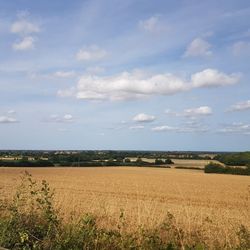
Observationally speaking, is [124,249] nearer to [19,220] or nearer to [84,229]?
[84,229]

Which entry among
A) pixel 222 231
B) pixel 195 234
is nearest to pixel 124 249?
pixel 195 234

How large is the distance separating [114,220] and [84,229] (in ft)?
16.2

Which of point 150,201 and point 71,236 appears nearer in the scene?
point 71,236

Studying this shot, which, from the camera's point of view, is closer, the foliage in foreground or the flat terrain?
the foliage in foreground

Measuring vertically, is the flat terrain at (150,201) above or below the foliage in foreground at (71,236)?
below

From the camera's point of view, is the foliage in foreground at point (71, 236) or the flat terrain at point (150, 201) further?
the flat terrain at point (150, 201)

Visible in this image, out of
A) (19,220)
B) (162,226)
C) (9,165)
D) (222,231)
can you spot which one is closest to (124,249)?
(162,226)

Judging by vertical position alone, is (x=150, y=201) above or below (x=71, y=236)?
below

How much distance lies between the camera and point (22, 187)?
927cm

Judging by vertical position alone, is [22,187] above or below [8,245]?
above

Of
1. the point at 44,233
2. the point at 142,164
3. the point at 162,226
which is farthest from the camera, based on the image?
the point at 142,164

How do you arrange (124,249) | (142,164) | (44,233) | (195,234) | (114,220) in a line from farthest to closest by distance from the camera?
(142,164) → (114,220) → (195,234) → (44,233) → (124,249)

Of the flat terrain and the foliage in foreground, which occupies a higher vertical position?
the foliage in foreground

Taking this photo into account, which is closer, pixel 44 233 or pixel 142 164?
pixel 44 233
